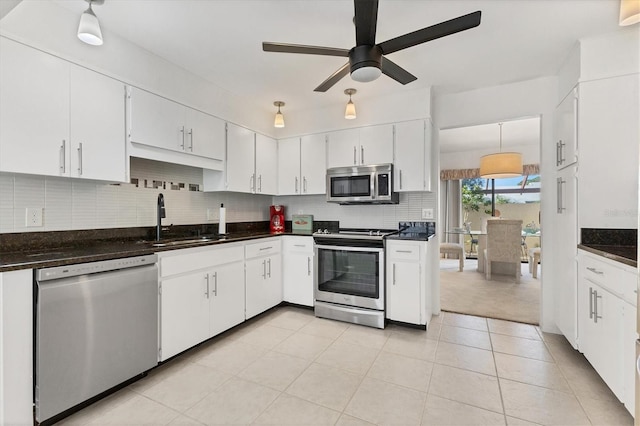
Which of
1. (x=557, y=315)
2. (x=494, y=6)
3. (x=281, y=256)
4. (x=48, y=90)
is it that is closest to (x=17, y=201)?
(x=48, y=90)

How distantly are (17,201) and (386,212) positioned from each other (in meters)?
3.29

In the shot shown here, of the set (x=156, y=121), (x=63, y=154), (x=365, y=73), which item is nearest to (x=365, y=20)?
(x=365, y=73)

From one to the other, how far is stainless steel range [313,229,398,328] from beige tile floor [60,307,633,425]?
249mm

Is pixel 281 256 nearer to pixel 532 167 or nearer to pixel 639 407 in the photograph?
pixel 639 407

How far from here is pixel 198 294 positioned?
7.94 feet

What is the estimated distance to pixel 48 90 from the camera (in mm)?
1794

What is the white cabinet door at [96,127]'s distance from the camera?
1.93 meters

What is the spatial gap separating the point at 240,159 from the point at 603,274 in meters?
3.27

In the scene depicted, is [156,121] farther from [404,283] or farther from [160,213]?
[404,283]

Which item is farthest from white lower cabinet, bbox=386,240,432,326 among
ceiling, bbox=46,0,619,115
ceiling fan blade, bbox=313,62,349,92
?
ceiling, bbox=46,0,619,115

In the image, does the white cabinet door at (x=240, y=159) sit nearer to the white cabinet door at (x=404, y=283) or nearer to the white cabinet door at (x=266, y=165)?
the white cabinet door at (x=266, y=165)

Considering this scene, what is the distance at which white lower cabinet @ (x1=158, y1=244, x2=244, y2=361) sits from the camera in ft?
7.14

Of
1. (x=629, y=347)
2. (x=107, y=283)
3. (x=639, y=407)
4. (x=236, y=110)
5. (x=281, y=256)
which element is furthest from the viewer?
(x=281, y=256)

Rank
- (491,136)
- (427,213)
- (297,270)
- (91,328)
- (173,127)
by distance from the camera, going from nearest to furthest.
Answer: (91,328), (173,127), (427,213), (297,270), (491,136)
